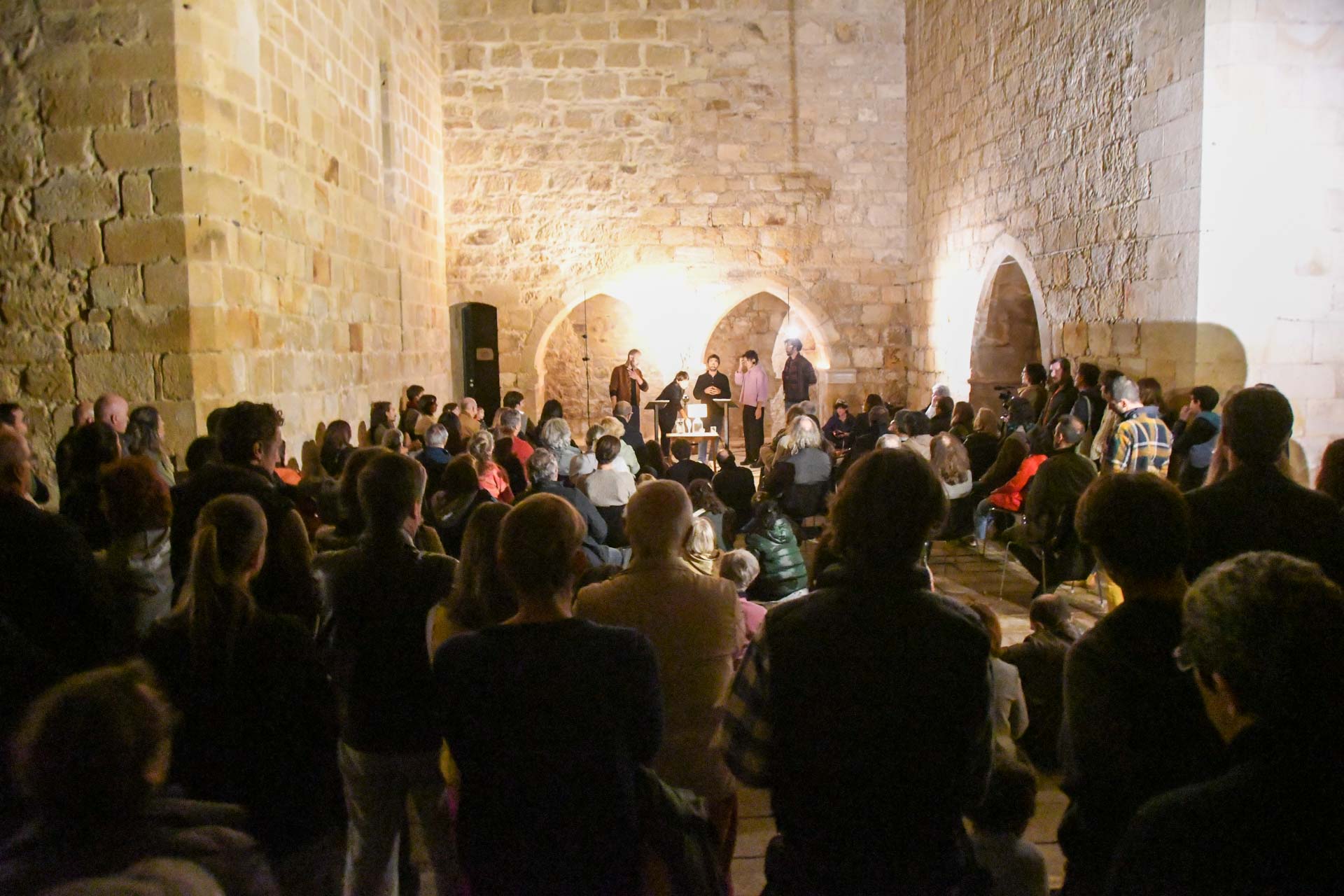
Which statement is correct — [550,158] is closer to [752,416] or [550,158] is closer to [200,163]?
[752,416]

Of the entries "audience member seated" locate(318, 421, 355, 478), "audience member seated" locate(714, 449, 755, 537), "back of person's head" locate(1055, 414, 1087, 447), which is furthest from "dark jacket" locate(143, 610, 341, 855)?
"back of person's head" locate(1055, 414, 1087, 447)

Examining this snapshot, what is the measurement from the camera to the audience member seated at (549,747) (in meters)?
1.54

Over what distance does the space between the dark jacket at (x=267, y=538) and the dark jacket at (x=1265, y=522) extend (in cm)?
231

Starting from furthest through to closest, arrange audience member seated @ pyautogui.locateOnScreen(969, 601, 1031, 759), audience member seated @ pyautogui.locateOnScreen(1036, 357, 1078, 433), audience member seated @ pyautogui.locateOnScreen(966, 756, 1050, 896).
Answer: audience member seated @ pyautogui.locateOnScreen(1036, 357, 1078, 433), audience member seated @ pyautogui.locateOnScreen(969, 601, 1031, 759), audience member seated @ pyautogui.locateOnScreen(966, 756, 1050, 896)

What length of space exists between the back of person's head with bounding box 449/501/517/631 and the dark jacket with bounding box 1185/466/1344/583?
1625 millimetres

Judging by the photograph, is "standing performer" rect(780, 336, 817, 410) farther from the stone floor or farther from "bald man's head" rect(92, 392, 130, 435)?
"bald man's head" rect(92, 392, 130, 435)

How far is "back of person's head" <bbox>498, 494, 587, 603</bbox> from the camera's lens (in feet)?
5.36

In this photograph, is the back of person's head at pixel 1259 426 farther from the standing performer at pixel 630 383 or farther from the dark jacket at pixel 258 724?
the standing performer at pixel 630 383

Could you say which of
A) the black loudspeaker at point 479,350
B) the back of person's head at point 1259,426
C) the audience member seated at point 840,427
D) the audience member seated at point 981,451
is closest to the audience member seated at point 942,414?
the audience member seated at point 840,427

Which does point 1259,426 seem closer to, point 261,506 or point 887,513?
point 887,513

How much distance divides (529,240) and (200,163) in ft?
20.4

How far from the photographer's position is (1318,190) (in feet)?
18.6

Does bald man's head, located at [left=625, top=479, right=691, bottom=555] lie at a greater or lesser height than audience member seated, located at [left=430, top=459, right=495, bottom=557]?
greater

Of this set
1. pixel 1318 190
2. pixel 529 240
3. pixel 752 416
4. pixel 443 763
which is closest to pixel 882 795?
pixel 443 763
